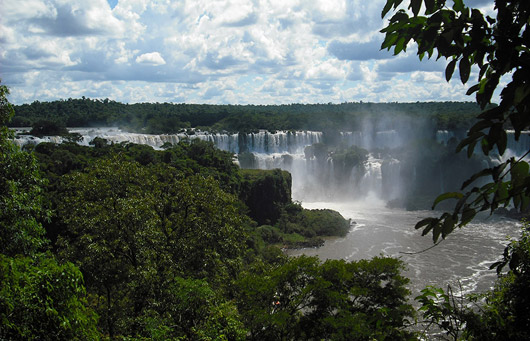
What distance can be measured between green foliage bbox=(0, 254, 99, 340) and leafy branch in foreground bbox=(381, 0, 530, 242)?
16.0 ft

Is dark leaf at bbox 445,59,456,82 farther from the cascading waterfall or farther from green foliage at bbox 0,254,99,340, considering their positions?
the cascading waterfall

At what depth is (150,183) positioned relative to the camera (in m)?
15.8

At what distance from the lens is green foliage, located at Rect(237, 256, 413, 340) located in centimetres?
1296

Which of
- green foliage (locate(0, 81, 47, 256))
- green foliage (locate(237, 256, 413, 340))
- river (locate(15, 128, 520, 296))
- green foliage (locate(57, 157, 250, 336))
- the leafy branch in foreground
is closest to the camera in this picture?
the leafy branch in foreground

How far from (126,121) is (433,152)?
45661mm

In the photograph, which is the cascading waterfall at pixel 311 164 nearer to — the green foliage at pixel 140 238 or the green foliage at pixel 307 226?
the green foliage at pixel 307 226

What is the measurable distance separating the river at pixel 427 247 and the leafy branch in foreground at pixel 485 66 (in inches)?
832

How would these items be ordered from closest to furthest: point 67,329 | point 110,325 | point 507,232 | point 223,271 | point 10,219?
point 67,329 → point 10,219 → point 110,325 → point 223,271 → point 507,232

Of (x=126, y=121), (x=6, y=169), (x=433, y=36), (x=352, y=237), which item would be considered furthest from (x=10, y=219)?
(x=126, y=121)

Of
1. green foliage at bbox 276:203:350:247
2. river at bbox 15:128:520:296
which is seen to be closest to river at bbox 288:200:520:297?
river at bbox 15:128:520:296

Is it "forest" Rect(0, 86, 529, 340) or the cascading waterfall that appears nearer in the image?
"forest" Rect(0, 86, 529, 340)

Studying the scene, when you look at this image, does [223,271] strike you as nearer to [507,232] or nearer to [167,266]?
[167,266]

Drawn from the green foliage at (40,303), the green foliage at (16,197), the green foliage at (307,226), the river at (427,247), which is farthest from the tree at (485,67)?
the green foliage at (307,226)

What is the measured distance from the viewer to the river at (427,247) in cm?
2748
